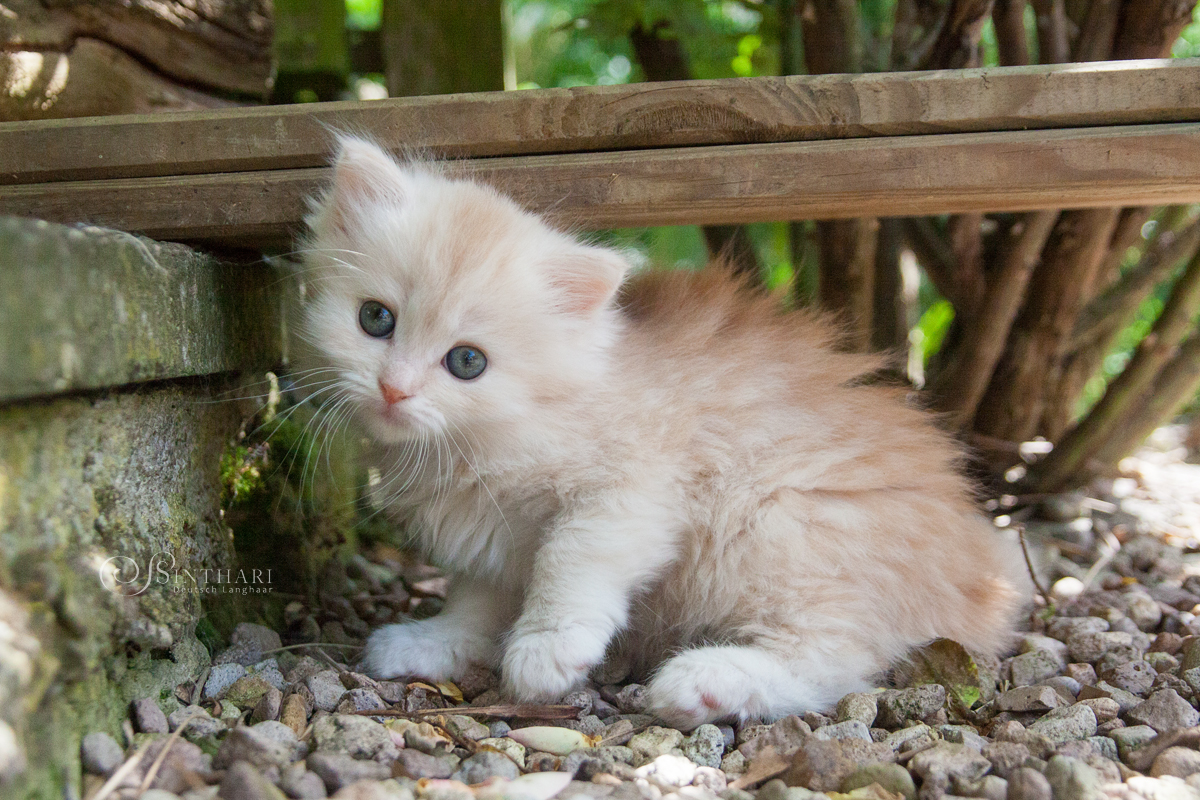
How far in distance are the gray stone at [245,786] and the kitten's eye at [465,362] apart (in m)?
0.79

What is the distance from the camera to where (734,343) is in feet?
6.72

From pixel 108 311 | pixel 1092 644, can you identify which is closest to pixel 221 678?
pixel 108 311

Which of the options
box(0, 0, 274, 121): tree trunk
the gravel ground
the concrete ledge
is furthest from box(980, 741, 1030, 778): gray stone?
box(0, 0, 274, 121): tree trunk

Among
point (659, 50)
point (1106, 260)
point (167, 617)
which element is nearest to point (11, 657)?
point (167, 617)

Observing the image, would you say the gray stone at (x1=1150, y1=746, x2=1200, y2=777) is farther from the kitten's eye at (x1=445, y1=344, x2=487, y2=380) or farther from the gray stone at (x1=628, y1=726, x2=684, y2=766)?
the kitten's eye at (x1=445, y1=344, x2=487, y2=380)

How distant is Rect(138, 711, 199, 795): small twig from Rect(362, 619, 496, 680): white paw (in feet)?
1.54

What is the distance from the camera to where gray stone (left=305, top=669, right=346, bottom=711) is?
176cm

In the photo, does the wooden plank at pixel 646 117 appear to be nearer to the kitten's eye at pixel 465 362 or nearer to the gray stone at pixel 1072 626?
the kitten's eye at pixel 465 362

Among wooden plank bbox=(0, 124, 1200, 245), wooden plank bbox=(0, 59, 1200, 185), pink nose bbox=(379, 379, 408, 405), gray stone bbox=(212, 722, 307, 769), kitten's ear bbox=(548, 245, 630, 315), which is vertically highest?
wooden plank bbox=(0, 59, 1200, 185)

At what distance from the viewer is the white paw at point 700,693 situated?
1.73m

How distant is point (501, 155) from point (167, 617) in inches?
44.6

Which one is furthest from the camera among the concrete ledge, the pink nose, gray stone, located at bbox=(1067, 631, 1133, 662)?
gray stone, located at bbox=(1067, 631, 1133, 662)

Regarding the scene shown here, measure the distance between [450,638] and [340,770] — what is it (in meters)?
0.65

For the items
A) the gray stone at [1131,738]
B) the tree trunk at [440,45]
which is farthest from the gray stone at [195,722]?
the tree trunk at [440,45]
